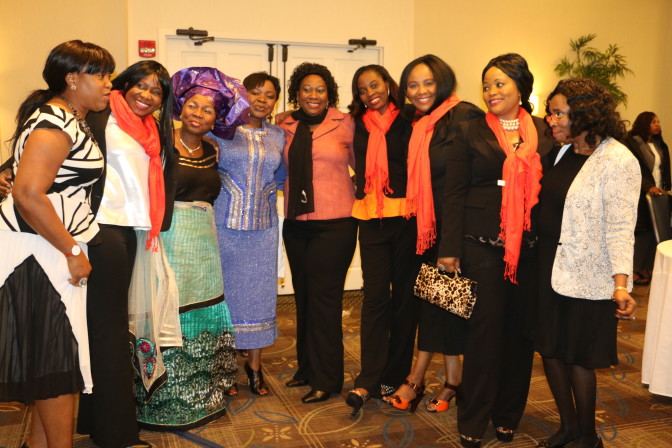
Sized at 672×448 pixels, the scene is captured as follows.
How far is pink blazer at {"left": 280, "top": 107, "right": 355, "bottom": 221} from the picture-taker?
3469 mm

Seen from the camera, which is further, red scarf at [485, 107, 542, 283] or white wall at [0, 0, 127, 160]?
white wall at [0, 0, 127, 160]

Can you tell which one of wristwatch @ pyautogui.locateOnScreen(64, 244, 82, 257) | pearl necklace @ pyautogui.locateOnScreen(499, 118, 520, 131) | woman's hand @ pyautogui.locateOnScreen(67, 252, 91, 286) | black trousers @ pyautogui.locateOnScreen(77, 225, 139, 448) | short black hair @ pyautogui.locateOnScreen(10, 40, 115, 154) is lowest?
black trousers @ pyautogui.locateOnScreen(77, 225, 139, 448)

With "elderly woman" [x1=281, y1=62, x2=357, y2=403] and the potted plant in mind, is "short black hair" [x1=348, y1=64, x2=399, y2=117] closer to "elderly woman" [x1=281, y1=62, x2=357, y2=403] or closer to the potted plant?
"elderly woman" [x1=281, y1=62, x2=357, y2=403]

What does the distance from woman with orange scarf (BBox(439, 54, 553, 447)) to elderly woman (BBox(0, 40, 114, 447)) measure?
1.58m

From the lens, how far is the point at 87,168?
231 centimetres

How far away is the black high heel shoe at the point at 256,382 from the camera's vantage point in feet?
11.8

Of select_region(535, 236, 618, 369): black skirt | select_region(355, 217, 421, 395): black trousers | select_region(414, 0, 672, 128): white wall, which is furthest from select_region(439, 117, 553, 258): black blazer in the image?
select_region(414, 0, 672, 128): white wall

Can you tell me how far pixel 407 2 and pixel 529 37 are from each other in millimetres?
2017

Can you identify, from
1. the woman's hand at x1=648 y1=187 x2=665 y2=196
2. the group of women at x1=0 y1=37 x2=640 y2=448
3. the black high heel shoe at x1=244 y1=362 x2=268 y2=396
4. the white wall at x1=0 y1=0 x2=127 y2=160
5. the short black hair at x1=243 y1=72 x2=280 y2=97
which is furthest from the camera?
the woman's hand at x1=648 y1=187 x2=665 y2=196

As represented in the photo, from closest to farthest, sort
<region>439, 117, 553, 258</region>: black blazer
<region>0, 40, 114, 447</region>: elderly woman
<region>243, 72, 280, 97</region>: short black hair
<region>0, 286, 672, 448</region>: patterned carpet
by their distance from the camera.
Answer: <region>0, 40, 114, 447</region>: elderly woman
<region>439, 117, 553, 258</region>: black blazer
<region>0, 286, 672, 448</region>: patterned carpet
<region>243, 72, 280, 97</region>: short black hair

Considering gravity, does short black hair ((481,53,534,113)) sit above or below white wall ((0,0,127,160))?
below

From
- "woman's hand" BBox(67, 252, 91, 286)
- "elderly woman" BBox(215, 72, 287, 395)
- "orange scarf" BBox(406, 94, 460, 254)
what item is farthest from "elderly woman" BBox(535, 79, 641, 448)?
"woman's hand" BBox(67, 252, 91, 286)

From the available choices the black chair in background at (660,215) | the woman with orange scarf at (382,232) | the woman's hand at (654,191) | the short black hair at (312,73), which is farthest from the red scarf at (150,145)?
the woman's hand at (654,191)

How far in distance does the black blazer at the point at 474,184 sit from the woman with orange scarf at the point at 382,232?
Result: 0.47m
